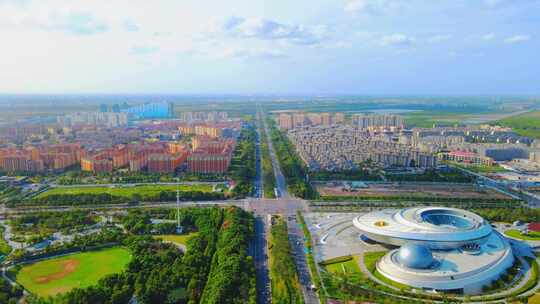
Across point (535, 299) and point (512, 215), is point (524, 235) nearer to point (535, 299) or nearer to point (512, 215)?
point (512, 215)

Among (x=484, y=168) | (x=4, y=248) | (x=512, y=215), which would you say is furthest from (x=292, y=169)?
(x=4, y=248)

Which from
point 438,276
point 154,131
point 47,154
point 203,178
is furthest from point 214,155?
point 154,131

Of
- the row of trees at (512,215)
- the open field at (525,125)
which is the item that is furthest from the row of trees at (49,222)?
the open field at (525,125)

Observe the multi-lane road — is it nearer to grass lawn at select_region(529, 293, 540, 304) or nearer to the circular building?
the circular building

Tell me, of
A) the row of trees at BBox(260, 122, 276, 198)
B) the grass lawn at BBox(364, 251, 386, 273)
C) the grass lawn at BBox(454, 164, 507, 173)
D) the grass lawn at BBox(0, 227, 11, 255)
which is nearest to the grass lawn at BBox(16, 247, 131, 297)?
the grass lawn at BBox(0, 227, 11, 255)

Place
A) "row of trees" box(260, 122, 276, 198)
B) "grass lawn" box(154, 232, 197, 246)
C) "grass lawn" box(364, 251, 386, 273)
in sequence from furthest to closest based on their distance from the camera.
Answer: "row of trees" box(260, 122, 276, 198)
"grass lawn" box(154, 232, 197, 246)
"grass lawn" box(364, 251, 386, 273)

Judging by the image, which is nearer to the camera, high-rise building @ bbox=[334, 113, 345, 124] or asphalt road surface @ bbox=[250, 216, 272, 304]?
asphalt road surface @ bbox=[250, 216, 272, 304]
